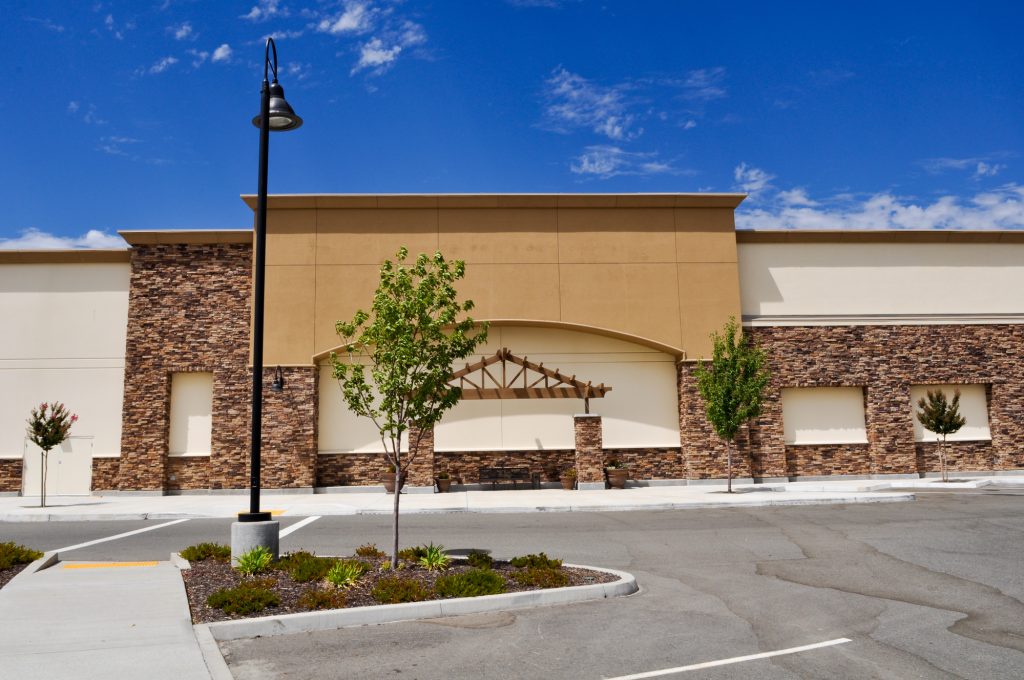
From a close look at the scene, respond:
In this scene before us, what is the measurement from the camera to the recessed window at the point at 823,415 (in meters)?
27.3

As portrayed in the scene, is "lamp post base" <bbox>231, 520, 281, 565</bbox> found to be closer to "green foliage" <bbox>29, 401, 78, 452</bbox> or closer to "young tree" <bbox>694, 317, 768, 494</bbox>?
"green foliage" <bbox>29, 401, 78, 452</bbox>

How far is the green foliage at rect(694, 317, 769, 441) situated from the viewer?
23844 millimetres

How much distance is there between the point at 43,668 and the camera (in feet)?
19.8

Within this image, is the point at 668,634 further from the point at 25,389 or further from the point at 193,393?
the point at 25,389

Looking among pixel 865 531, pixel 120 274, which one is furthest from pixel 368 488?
pixel 865 531

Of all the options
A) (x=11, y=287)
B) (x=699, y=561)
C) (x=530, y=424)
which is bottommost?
(x=699, y=561)

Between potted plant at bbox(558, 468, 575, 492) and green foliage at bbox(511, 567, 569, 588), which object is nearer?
green foliage at bbox(511, 567, 569, 588)

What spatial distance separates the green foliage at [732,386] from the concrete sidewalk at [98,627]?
1718 cm

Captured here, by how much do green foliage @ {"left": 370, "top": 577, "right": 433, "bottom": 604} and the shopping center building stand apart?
1677cm

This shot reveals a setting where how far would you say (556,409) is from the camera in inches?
1057

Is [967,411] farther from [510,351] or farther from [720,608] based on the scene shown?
[720,608]

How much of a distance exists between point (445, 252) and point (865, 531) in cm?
1632

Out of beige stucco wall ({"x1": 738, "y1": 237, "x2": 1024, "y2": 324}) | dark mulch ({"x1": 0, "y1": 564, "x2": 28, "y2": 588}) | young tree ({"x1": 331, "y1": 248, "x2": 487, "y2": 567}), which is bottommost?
dark mulch ({"x1": 0, "y1": 564, "x2": 28, "y2": 588})

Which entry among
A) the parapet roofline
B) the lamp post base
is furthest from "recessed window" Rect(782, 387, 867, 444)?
the lamp post base
